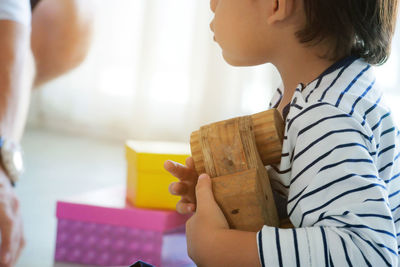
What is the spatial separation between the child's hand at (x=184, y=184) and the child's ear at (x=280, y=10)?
27 cm

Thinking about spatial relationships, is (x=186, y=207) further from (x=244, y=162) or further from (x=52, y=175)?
(x=52, y=175)

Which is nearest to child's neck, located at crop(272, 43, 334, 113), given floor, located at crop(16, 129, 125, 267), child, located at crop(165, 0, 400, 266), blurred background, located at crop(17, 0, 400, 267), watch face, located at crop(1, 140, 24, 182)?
child, located at crop(165, 0, 400, 266)

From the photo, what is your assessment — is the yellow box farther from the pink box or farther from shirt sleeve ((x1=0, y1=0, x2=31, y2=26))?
shirt sleeve ((x1=0, y1=0, x2=31, y2=26))

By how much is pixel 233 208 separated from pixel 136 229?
1.59 ft

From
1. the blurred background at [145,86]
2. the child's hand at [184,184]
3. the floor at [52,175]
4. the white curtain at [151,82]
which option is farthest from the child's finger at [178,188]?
the white curtain at [151,82]

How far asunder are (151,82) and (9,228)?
5.85ft

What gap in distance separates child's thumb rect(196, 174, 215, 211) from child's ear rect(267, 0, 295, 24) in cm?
24

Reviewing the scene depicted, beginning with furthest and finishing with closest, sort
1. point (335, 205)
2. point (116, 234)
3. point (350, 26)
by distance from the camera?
point (116, 234)
point (350, 26)
point (335, 205)

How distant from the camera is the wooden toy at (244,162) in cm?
68

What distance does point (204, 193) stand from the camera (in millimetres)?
715

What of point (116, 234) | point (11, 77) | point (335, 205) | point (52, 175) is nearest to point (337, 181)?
point (335, 205)

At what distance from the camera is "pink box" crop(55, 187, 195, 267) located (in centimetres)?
114

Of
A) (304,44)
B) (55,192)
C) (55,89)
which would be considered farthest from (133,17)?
(304,44)

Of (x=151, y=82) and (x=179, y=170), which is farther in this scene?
(x=151, y=82)
